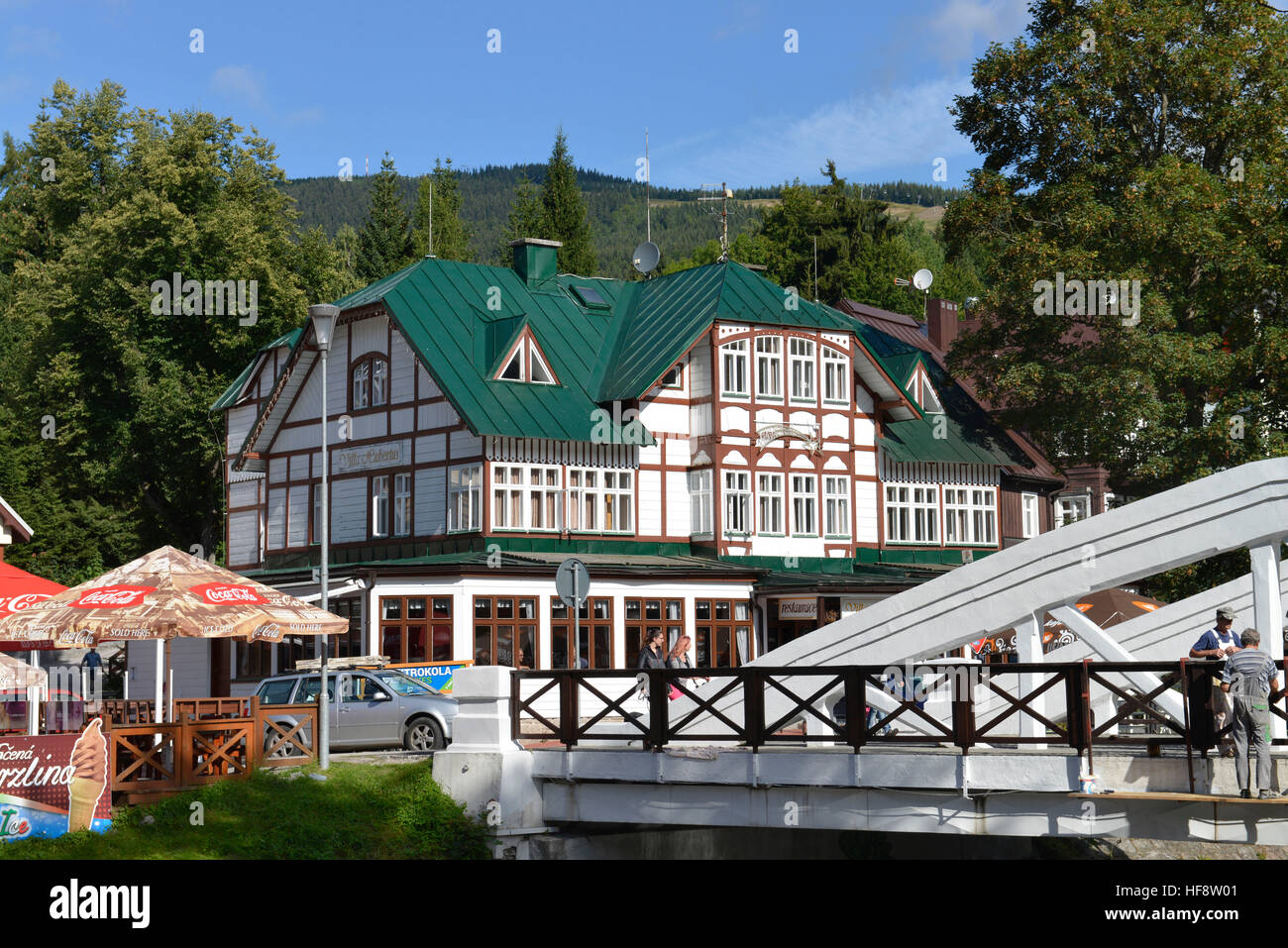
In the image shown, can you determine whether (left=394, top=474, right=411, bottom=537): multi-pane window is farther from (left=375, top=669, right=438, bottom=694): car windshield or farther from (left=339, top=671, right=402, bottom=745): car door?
(left=339, top=671, right=402, bottom=745): car door

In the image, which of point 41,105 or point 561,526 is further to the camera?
point 41,105

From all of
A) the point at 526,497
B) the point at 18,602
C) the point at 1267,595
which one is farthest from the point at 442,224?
the point at 1267,595

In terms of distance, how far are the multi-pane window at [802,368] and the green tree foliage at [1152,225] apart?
4.74 m

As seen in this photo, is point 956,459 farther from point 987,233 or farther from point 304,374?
point 304,374

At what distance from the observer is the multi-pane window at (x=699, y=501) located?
138 ft

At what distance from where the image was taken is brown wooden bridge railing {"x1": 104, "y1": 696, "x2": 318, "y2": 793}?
19.8m

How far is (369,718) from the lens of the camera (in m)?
26.4

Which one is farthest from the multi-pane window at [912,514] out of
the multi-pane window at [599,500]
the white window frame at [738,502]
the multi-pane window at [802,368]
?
the multi-pane window at [599,500]

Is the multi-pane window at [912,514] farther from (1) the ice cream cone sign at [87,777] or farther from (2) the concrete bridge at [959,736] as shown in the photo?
(1) the ice cream cone sign at [87,777]

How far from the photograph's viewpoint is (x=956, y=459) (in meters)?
47.2
